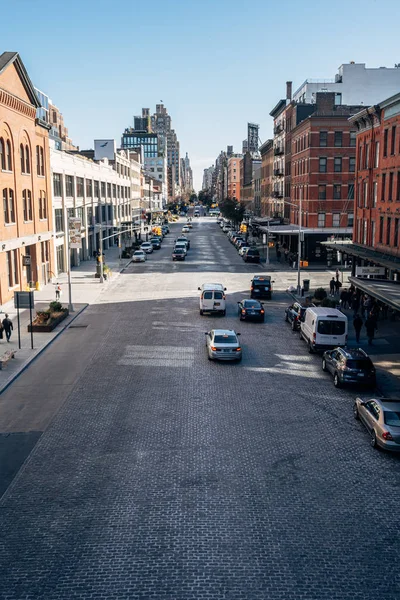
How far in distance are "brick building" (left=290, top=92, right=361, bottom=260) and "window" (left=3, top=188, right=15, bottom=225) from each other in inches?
1429

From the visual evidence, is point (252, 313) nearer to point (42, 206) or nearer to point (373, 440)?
point (373, 440)

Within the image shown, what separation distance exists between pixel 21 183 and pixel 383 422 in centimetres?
3845

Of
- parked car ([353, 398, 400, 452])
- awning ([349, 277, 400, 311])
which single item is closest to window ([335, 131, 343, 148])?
awning ([349, 277, 400, 311])

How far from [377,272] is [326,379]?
15492 millimetres

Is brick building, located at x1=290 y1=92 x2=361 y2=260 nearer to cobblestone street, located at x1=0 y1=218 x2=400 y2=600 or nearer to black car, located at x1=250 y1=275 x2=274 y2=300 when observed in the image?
black car, located at x1=250 y1=275 x2=274 y2=300

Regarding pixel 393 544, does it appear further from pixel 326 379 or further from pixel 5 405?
pixel 5 405

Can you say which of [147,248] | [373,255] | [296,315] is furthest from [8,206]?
[147,248]

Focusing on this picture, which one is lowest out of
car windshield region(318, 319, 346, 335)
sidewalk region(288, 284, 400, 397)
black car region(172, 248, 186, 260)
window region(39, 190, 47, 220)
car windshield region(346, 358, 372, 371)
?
sidewalk region(288, 284, 400, 397)

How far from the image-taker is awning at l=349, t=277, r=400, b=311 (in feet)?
89.6

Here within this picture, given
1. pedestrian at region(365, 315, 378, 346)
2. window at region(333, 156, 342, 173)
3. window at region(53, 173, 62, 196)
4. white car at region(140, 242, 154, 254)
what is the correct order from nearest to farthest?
pedestrian at region(365, 315, 378, 346), window at region(53, 173, 62, 196), window at region(333, 156, 342, 173), white car at region(140, 242, 154, 254)

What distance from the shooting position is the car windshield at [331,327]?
28.8 meters

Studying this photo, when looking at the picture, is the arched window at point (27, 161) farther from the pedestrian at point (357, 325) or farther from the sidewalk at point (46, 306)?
the pedestrian at point (357, 325)

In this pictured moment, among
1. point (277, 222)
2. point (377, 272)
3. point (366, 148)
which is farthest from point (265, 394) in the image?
point (277, 222)

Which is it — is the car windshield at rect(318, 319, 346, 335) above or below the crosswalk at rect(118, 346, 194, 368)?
above
